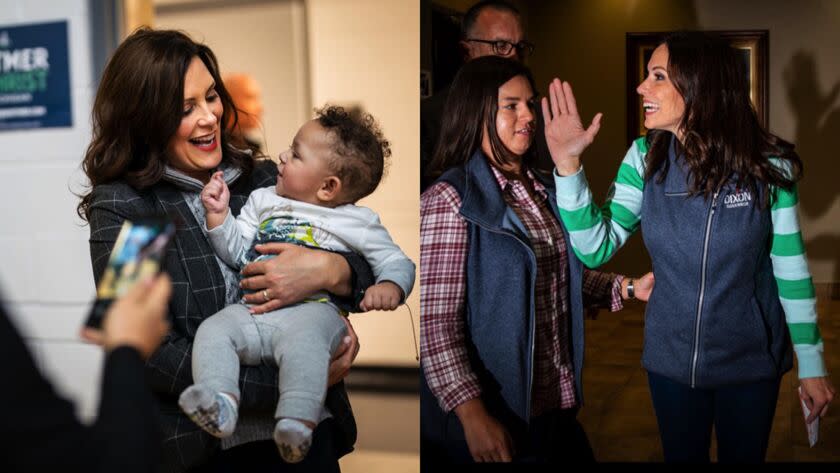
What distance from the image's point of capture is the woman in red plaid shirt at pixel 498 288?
5.81 ft

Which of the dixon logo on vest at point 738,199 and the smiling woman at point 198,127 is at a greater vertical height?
the smiling woman at point 198,127

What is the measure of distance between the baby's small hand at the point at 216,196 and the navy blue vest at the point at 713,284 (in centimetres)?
85

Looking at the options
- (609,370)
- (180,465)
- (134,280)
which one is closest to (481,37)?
(609,370)

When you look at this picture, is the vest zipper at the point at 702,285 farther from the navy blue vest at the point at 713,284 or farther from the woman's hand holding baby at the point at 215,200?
the woman's hand holding baby at the point at 215,200

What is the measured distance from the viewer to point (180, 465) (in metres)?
1.69

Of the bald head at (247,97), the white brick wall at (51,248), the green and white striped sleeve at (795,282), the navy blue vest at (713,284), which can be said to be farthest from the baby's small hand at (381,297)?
the white brick wall at (51,248)

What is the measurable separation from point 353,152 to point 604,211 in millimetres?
541

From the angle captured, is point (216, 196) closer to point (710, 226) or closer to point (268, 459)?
point (268, 459)

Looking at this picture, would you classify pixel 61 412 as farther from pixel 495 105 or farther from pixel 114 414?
pixel 495 105

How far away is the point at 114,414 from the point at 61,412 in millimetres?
94

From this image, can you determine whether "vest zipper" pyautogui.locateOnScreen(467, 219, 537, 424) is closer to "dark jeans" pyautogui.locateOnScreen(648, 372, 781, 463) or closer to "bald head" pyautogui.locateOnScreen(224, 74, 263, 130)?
"dark jeans" pyautogui.locateOnScreen(648, 372, 781, 463)

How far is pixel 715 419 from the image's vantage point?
5.98 feet

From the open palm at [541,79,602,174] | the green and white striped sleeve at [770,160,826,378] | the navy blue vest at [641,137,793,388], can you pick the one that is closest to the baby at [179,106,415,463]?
the open palm at [541,79,602,174]

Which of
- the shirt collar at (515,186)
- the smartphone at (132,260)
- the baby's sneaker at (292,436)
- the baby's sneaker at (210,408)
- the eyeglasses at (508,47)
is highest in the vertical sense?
the eyeglasses at (508,47)
